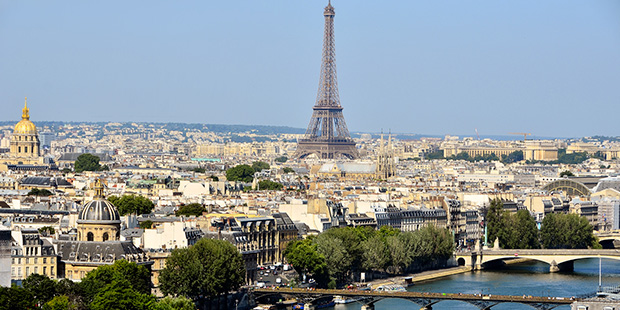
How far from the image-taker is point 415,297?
45.0 meters

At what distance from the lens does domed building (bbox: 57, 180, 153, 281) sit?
133 ft

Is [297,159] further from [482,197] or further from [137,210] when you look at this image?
[137,210]

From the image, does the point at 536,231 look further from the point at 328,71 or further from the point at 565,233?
the point at 328,71

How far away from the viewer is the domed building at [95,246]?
40.7m

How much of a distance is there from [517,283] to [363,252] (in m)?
6.14

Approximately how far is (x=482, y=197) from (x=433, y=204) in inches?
291

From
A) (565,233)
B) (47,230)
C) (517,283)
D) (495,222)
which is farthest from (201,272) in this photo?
(565,233)

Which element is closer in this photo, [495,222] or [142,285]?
[142,285]

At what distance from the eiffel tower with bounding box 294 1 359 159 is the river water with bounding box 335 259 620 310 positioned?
323ft

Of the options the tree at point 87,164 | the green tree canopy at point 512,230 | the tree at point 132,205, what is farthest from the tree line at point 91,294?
the tree at point 87,164

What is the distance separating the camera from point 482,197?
3103 inches

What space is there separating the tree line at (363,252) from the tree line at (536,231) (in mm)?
6440

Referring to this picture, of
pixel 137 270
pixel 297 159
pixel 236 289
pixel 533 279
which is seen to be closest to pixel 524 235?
pixel 533 279

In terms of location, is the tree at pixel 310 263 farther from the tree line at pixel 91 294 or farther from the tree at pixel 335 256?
the tree line at pixel 91 294
